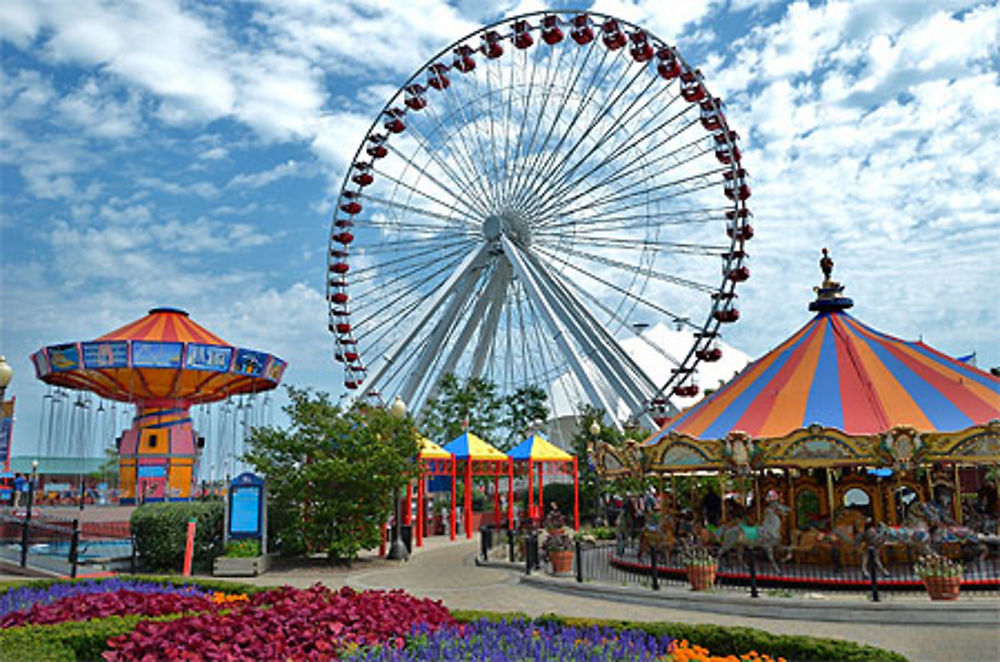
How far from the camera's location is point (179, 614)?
8.30 m

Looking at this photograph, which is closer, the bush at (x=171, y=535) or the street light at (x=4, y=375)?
the street light at (x=4, y=375)

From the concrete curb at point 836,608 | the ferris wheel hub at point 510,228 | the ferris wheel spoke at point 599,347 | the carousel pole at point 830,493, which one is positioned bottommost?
the concrete curb at point 836,608

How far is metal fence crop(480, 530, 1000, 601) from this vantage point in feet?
40.3

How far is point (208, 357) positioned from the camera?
36.8 meters

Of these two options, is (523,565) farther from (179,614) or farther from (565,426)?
(565,426)

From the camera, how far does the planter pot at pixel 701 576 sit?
40.5ft

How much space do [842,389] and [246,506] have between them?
12791mm

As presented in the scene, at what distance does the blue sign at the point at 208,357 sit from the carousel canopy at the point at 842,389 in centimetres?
2540

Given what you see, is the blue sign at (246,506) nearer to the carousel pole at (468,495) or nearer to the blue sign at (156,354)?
the carousel pole at (468,495)

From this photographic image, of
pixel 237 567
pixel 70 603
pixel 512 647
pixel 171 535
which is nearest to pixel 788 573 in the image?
pixel 512 647

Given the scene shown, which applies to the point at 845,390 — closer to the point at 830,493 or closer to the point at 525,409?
the point at 830,493

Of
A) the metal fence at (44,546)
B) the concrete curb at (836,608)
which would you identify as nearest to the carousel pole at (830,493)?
the concrete curb at (836,608)

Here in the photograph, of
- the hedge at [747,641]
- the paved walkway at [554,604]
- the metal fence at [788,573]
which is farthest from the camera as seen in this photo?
the metal fence at [788,573]

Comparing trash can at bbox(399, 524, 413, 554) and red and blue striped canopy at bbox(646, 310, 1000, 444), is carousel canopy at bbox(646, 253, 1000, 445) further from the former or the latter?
trash can at bbox(399, 524, 413, 554)
